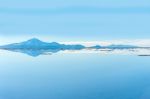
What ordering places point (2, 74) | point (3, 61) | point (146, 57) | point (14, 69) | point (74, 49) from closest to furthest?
1. point (2, 74)
2. point (14, 69)
3. point (3, 61)
4. point (146, 57)
5. point (74, 49)

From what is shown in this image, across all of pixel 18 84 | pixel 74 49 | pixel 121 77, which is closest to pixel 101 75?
pixel 121 77

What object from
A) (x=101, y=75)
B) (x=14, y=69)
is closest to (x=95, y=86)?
(x=101, y=75)

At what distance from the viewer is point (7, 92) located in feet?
57.8

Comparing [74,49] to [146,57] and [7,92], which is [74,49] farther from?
[7,92]

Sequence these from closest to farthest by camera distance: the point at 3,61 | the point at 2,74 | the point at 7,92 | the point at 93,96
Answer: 1. the point at 93,96
2. the point at 7,92
3. the point at 2,74
4. the point at 3,61

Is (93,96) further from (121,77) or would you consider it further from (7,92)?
(121,77)

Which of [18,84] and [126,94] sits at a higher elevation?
[18,84]

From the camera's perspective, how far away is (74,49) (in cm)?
4681

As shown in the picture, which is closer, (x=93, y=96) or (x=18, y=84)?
(x=93, y=96)

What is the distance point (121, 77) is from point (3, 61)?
12.9 metres

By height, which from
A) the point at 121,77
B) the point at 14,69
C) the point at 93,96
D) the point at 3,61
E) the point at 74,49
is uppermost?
the point at 74,49

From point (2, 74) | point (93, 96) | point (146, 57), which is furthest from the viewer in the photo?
point (146, 57)

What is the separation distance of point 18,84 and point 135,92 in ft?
23.0

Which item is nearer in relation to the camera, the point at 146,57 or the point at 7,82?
the point at 7,82
